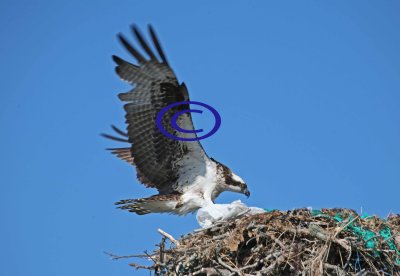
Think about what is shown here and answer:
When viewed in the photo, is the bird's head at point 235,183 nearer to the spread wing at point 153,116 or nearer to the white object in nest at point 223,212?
the spread wing at point 153,116

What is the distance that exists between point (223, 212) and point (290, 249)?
1170mm

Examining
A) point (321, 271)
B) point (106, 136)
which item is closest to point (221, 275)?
point (321, 271)

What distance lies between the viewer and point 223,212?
752 cm

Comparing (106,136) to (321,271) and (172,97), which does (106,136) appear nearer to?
(172,97)

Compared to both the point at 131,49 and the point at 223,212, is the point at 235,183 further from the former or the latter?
the point at 131,49

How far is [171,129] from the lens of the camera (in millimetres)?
8414

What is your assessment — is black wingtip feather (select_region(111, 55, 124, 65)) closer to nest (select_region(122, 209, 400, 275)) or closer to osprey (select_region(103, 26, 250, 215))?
osprey (select_region(103, 26, 250, 215))

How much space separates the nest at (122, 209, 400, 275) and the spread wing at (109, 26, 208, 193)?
5.74ft

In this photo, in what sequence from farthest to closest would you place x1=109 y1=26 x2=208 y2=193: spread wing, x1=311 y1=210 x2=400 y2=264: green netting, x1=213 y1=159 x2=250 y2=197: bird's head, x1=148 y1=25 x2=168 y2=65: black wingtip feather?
1. x1=213 y1=159 x2=250 y2=197: bird's head
2. x1=109 y1=26 x2=208 y2=193: spread wing
3. x1=148 y1=25 x2=168 y2=65: black wingtip feather
4. x1=311 y1=210 x2=400 y2=264: green netting

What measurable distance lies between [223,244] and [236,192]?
7.09ft

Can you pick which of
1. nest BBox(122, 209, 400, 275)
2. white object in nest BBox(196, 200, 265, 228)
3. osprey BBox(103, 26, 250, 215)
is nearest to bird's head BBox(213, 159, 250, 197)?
osprey BBox(103, 26, 250, 215)

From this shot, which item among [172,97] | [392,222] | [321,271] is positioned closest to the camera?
[321,271]

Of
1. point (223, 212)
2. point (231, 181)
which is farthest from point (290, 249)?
point (231, 181)

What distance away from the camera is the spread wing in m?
8.25
